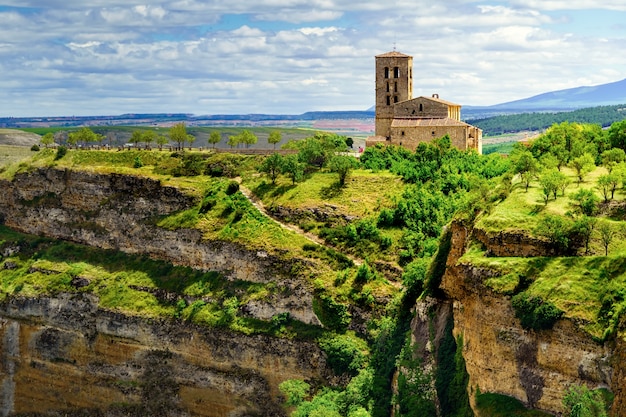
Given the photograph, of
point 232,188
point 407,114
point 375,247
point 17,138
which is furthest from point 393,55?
point 17,138

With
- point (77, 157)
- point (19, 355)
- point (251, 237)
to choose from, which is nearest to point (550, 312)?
point (251, 237)

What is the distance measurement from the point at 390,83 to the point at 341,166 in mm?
13636

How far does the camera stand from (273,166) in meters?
80.4

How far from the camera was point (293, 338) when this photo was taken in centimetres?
6575

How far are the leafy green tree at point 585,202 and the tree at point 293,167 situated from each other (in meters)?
33.8

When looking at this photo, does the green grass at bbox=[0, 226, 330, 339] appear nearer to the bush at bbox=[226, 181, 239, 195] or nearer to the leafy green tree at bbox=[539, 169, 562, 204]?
the bush at bbox=[226, 181, 239, 195]

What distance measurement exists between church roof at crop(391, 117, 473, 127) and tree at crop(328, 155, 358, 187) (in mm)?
7193

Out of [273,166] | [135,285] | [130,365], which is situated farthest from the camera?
[273,166]

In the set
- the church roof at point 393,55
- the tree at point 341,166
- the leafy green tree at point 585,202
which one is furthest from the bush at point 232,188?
the leafy green tree at point 585,202

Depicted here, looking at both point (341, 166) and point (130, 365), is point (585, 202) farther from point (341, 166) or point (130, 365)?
point (130, 365)

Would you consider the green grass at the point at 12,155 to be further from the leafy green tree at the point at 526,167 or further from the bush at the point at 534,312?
the bush at the point at 534,312

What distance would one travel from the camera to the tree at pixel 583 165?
5462 cm

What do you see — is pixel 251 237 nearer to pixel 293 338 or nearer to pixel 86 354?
pixel 293 338

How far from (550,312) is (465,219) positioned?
13.2m
